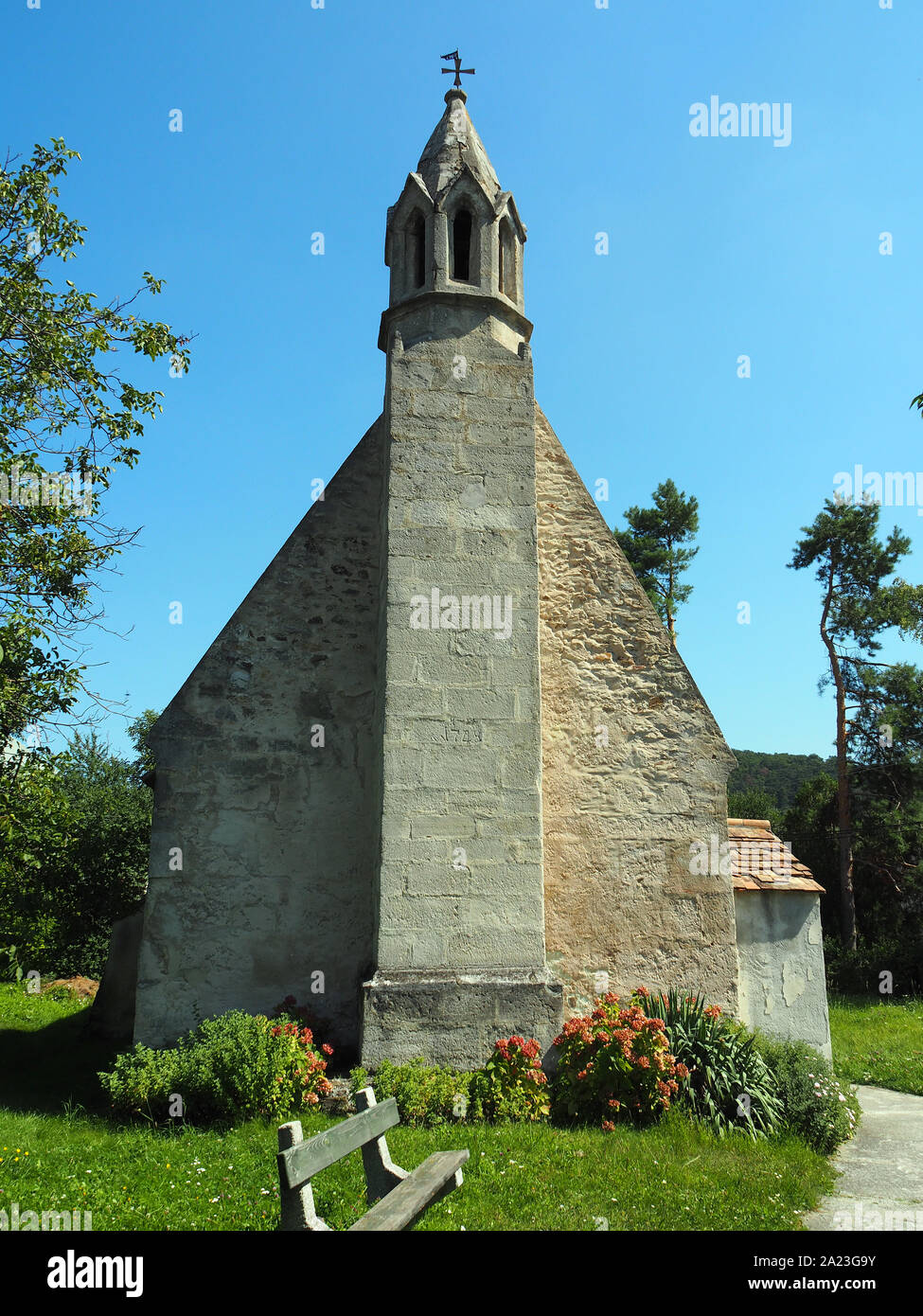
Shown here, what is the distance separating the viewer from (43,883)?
1591cm

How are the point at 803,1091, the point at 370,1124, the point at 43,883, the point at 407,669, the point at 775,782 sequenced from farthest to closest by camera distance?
the point at 775,782, the point at 43,883, the point at 407,669, the point at 803,1091, the point at 370,1124

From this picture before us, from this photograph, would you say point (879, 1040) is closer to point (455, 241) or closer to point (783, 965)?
point (783, 965)

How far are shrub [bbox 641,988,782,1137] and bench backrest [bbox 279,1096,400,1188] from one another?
129 inches

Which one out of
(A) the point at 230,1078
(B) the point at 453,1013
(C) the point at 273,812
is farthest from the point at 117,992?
(B) the point at 453,1013

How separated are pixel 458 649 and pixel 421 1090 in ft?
11.7

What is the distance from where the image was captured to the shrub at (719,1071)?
6746 mm

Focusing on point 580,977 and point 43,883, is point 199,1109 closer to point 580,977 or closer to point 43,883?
point 580,977

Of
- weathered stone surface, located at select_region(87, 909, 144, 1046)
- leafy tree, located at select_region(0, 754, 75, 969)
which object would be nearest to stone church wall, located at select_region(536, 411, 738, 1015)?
leafy tree, located at select_region(0, 754, 75, 969)

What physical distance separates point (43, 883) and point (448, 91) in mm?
14139

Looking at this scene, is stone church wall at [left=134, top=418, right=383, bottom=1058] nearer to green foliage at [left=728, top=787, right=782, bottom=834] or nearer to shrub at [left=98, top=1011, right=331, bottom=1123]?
shrub at [left=98, top=1011, right=331, bottom=1123]

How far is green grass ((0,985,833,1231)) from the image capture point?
15.9ft

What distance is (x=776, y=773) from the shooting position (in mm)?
48781

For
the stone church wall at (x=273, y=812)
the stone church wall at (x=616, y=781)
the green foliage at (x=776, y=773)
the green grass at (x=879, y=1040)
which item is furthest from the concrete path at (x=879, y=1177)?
the green foliage at (x=776, y=773)

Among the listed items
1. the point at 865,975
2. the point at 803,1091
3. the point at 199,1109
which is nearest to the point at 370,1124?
the point at 199,1109
